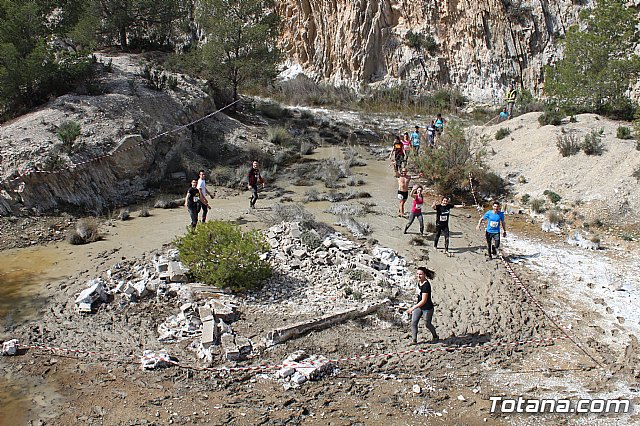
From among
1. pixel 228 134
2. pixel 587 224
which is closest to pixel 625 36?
pixel 587 224

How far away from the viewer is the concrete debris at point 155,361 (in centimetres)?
914

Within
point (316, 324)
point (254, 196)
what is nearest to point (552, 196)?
point (254, 196)

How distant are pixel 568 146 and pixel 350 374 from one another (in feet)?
44.3

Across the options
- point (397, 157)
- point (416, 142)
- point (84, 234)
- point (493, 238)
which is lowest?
point (84, 234)

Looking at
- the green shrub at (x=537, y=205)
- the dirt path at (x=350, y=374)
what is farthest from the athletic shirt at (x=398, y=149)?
the dirt path at (x=350, y=374)

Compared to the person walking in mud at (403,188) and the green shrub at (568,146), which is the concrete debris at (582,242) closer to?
the person walking in mud at (403,188)

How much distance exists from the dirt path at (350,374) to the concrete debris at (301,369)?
134 millimetres

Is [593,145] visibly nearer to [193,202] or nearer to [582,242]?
[582,242]

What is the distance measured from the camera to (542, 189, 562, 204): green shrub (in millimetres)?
17141

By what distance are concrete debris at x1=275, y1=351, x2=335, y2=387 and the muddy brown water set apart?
12.0ft

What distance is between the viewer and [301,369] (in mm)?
8992

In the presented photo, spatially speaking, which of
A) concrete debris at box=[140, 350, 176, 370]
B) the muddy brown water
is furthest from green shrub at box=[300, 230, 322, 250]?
concrete debris at box=[140, 350, 176, 370]

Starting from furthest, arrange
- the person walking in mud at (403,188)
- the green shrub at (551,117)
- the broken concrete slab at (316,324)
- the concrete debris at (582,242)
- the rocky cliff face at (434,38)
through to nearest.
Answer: the rocky cliff face at (434,38), the green shrub at (551,117), the person walking in mud at (403,188), the concrete debris at (582,242), the broken concrete slab at (316,324)

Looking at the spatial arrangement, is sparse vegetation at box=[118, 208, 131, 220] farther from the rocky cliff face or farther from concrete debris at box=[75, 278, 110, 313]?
the rocky cliff face
